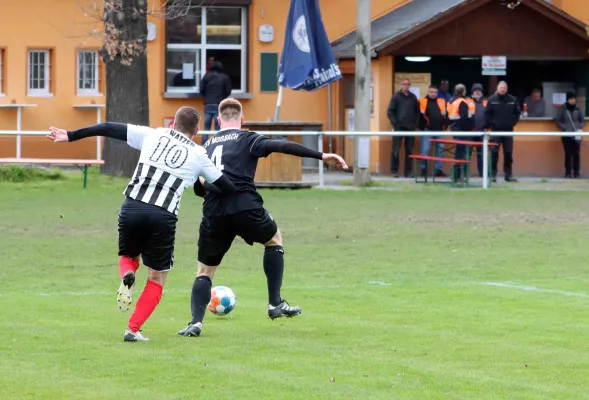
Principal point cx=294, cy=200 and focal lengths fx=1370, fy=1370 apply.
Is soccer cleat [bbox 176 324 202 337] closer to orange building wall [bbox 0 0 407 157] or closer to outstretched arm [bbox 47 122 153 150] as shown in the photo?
outstretched arm [bbox 47 122 153 150]

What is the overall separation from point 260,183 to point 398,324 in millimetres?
15261

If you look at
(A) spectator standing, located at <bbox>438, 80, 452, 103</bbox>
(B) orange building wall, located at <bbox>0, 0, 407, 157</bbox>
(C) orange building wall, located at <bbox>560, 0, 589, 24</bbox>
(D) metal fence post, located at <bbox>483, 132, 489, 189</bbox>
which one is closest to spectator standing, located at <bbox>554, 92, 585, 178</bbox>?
(A) spectator standing, located at <bbox>438, 80, 452, 103</bbox>

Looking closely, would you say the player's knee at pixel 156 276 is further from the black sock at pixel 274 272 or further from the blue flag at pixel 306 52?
the blue flag at pixel 306 52

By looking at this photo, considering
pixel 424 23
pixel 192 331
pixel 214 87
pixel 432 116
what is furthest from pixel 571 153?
pixel 192 331

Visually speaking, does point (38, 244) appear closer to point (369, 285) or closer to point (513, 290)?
point (369, 285)

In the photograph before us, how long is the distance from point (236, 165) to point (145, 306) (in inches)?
55.4

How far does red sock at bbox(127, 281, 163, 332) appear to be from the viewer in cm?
955

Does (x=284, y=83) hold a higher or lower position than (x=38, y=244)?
higher

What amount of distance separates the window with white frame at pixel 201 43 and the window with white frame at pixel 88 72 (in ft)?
5.46

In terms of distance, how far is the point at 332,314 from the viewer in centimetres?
1120

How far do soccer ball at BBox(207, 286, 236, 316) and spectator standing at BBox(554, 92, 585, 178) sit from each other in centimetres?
1962

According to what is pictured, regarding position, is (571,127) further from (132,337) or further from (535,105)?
(132,337)

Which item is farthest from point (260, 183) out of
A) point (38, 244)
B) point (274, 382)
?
point (274, 382)

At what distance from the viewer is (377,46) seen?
29.3 metres
